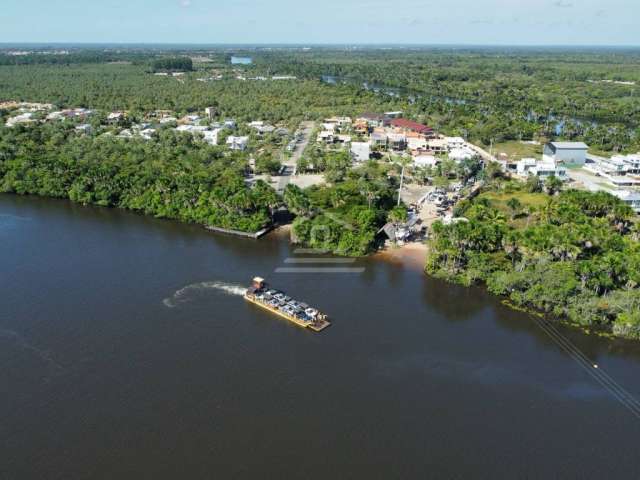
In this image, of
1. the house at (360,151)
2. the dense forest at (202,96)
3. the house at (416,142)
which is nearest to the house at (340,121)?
the dense forest at (202,96)

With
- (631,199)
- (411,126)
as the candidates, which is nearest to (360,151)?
(411,126)

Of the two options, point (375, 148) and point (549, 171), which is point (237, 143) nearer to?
point (375, 148)

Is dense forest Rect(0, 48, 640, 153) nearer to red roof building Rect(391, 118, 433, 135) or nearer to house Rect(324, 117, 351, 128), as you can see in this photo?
house Rect(324, 117, 351, 128)

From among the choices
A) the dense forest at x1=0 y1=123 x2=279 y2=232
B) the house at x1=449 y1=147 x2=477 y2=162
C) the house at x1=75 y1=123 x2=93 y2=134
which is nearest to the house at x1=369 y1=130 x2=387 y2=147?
the house at x1=449 y1=147 x2=477 y2=162

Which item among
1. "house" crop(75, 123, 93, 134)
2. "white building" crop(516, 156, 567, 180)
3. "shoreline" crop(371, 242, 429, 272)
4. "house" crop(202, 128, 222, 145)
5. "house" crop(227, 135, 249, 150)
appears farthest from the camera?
"house" crop(75, 123, 93, 134)

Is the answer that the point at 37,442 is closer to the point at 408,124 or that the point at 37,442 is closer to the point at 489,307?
the point at 489,307

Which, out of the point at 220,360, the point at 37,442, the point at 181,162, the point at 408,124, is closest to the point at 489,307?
the point at 220,360
